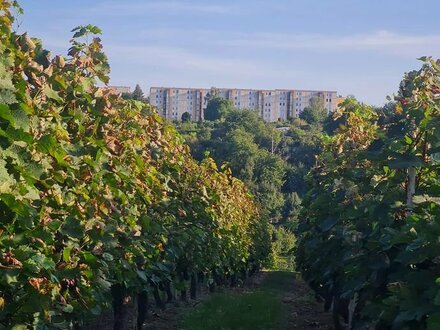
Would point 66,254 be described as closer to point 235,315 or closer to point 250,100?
point 235,315

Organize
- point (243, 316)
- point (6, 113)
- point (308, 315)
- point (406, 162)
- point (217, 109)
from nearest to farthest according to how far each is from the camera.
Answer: point (6, 113) < point (406, 162) < point (243, 316) < point (308, 315) < point (217, 109)

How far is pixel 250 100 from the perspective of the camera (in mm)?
170625

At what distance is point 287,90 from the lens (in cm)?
16725

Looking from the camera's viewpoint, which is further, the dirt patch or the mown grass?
the dirt patch

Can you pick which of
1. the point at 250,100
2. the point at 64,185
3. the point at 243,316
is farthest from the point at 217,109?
the point at 64,185

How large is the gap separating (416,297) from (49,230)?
9.03 feet

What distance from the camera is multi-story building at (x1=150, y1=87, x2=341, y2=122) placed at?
155m

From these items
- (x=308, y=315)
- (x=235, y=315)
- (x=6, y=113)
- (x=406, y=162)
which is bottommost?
(x=308, y=315)

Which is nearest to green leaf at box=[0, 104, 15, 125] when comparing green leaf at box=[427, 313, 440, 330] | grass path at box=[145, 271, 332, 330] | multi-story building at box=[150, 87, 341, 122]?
green leaf at box=[427, 313, 440, 330]

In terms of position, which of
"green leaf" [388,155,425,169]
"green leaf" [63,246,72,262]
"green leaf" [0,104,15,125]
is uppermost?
"green leaf" [0,104,15,125]

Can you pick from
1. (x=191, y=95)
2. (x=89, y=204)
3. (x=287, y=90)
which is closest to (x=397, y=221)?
(x=89, y=204)

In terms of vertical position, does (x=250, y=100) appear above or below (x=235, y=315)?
above

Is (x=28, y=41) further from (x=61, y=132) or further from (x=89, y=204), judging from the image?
(x=89, y=204)

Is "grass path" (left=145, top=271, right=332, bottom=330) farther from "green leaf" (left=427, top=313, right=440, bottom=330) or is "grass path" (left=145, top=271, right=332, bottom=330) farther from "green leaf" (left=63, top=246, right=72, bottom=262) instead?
"green leaf" (left=427, top=313, right=440, bottom=330)
